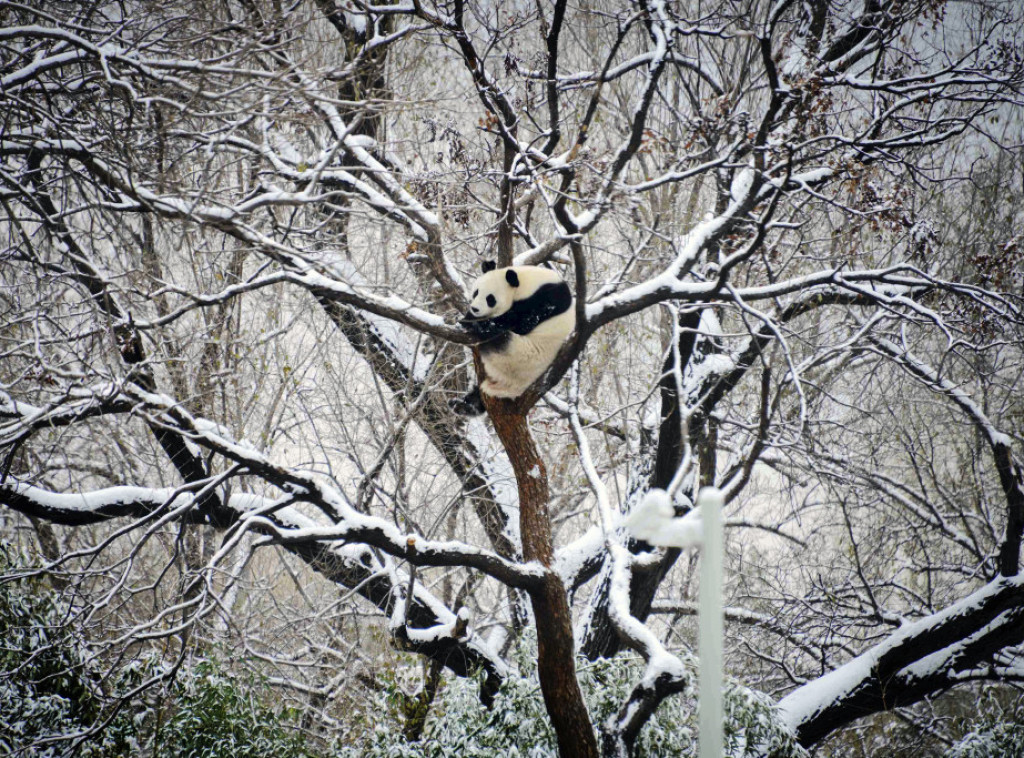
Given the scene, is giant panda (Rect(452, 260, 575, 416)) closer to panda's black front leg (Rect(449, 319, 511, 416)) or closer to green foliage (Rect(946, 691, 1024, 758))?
panda's black front leg (Rect(449, 319, 511, 416))

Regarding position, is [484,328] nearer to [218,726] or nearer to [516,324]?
[516,324]

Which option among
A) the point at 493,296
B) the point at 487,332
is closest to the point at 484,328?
the point at 487,332

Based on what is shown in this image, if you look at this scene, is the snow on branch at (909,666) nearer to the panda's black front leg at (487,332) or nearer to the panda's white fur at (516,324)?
the panda's white fur at (516,324)

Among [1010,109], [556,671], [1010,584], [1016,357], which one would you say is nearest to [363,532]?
[556,671]

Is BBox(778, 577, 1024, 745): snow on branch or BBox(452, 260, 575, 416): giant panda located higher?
BBox(452, 260, 575, 416): giant panda

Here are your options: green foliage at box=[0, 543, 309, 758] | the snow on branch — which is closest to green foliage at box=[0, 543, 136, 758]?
green foliage at box=[0, 543, 309, 758]

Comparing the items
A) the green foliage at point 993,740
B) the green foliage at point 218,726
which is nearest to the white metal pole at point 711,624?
the green foliage at point 218,726

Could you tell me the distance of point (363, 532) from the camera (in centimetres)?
425

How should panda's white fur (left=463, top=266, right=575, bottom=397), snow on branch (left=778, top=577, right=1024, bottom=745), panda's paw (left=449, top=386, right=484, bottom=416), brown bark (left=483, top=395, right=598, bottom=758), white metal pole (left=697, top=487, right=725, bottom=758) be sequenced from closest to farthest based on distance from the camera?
1. white metal pole (left=697, top=487, right=725, bottom=758)
2. brown bark (left=483, top=395, right=598, bottom=758)
3. panda's white fur (left=463, top=266, right=575, bottom=397)
4. panda's paw (left=449, top=386, right=484, bottom=416)
5. snow on branch (left=778, top=577, right=1024, bottom=745)

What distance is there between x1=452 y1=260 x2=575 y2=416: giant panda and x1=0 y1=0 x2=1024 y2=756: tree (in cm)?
17

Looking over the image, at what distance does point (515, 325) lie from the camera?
4.70 metres

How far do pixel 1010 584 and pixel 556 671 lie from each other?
10.3 feet

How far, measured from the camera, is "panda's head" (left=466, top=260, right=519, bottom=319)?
461cm

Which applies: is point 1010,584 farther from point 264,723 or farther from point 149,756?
point 149,756
